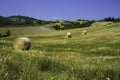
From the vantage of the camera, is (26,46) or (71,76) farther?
(26,46)

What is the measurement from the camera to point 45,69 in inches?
289

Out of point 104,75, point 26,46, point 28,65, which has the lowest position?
point 26,46

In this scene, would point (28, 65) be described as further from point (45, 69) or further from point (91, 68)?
point (91, 68)

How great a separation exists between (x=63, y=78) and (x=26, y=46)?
65.8ft

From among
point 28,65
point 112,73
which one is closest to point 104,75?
point 112,73

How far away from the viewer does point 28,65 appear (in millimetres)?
6434

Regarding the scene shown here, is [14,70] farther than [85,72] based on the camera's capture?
No

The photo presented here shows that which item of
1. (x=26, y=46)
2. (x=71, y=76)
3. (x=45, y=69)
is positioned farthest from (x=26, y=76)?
(x=26, y=46)

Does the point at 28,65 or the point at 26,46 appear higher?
the point at 28,65

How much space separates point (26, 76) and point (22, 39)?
2234 centimetres

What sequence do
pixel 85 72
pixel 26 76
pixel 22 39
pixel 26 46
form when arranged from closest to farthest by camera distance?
pixel 26 76 < pixel 85 72 < pixel 26 46 < pixel 22 39

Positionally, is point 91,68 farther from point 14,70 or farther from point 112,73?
point 14,70

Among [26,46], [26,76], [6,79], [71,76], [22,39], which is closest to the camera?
[6,79]

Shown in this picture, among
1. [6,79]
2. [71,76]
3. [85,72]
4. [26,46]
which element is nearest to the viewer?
[6,79]
